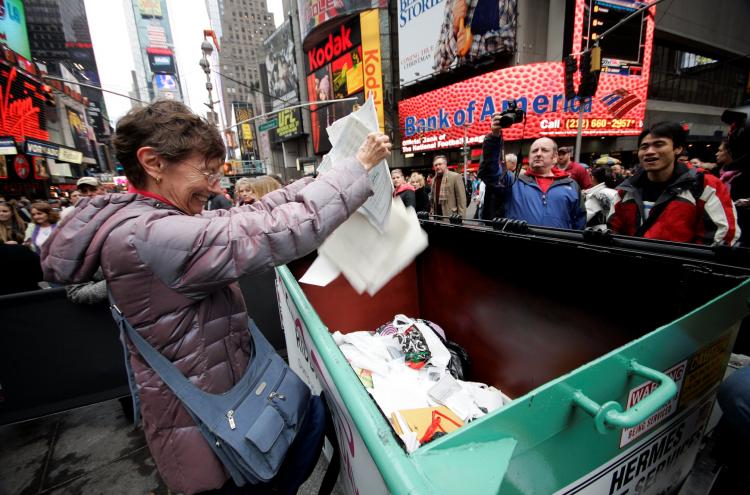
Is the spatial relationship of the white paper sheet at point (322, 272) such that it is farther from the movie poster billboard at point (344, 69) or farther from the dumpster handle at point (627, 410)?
the movie poster billboard at point (344, 69)

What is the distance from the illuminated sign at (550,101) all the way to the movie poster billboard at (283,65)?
19.9 metres

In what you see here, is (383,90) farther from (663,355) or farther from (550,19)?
(663,355)

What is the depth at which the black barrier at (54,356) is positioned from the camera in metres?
2.36

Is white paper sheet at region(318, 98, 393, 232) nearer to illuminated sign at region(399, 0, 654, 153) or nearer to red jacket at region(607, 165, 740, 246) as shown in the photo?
red jacket at region(607, 165, 740, 246)

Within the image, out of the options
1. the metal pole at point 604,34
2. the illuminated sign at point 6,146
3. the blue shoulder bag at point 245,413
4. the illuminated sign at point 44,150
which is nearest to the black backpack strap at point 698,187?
the blue shoulder bag at point 245,413

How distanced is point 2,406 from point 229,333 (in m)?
2.86

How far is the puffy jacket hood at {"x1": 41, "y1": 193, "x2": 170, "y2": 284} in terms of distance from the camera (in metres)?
0.88

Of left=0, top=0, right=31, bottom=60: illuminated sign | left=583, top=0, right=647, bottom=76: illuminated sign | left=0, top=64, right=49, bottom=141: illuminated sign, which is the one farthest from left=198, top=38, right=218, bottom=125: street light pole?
left=583, top=0, right=647, bottom=76: illuminated sign

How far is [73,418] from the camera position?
2861 millimetres

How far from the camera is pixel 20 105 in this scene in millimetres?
11383

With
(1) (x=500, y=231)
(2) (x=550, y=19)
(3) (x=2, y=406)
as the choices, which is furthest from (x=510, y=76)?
(3) (x=2, y=406)

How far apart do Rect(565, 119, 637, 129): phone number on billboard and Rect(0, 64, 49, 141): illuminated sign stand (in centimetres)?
2068

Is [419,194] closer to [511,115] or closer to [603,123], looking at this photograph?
[511,115]

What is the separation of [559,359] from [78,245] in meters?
2.14
